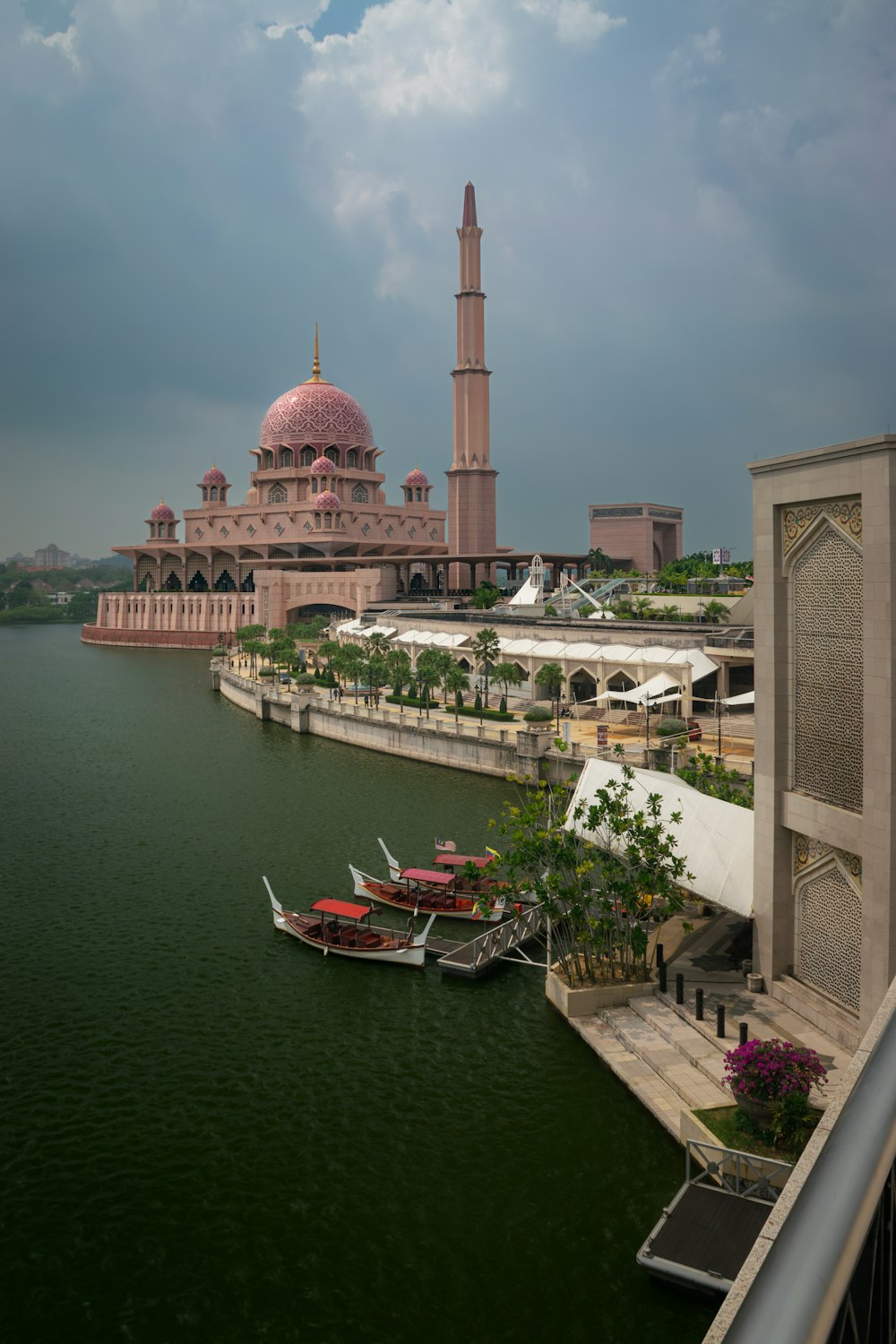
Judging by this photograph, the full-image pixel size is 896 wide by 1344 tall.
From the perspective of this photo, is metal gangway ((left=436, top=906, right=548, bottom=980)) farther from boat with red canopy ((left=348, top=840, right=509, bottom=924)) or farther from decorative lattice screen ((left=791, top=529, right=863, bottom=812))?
decorative lattice screen ((left=791, top=529, right=863, bottom=812))

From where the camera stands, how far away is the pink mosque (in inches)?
3305

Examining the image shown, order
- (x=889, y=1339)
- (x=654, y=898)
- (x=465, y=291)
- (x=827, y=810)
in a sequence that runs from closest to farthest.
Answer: (x=889, y=1339) < (x=827, y=810) < (x=654, y=898) < (x=465, y=291)

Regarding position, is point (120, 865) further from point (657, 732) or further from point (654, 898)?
point (657, 732)

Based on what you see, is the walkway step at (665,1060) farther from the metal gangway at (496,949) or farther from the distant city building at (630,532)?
the distant city building at (630,532)

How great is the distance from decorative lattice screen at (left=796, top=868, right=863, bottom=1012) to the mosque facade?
66029mm

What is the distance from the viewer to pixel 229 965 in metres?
20.9

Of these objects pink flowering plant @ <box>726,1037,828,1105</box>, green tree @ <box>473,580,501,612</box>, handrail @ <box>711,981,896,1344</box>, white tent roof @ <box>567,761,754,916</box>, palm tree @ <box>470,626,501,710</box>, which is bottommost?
pink flowering plant @ <box>726,1037,828,1105</box>

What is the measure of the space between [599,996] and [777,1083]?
216 inches

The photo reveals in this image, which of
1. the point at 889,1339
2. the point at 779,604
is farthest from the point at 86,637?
the point at 889,1339

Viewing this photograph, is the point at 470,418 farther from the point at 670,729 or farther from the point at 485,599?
the point at 670,729

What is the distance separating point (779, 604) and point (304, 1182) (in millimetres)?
11152

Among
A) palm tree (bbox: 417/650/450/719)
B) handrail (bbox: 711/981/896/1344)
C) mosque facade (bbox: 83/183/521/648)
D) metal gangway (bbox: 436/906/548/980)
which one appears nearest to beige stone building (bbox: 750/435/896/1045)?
metal gangway (bbox: 436/906/548/980)

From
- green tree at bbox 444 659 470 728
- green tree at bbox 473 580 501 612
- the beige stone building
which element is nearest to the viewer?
the beige stone building

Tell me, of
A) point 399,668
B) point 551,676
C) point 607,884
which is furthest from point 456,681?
point 607,884
